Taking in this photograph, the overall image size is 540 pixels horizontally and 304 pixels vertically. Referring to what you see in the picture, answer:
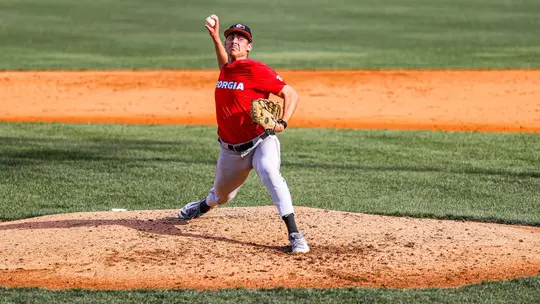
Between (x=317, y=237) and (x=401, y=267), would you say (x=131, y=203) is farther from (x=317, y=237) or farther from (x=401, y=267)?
(x=401, y=267)

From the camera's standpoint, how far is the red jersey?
6957 millimetres

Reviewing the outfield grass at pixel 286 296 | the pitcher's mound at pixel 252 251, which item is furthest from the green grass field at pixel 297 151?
the pitcher's mound at pixel 252 251

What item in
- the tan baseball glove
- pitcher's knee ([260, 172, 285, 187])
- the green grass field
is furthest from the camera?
the green grass field

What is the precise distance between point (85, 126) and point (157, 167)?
4.12 metres

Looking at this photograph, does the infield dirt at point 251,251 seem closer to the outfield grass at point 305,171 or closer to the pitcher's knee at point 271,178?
the pitcher's knee at point 271,178

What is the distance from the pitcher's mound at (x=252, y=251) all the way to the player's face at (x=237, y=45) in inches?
57.2

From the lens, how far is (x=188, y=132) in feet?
48.0

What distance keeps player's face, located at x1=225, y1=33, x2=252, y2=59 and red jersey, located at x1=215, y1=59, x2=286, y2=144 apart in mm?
88

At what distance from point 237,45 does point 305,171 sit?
4.49m

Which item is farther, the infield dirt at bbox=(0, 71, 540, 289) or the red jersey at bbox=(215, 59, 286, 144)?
the red jersey at bbox=(215, 59, 286, 144)

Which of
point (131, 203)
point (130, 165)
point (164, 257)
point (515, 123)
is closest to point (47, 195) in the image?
point (131, 203)

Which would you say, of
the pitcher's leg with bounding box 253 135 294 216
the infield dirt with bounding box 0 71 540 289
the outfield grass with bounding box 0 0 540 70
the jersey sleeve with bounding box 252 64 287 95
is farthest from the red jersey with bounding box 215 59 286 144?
the outfield grass with bounding box 0 0 540 70

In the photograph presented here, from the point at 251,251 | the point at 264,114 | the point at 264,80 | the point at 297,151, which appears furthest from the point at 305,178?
the point at 264,114

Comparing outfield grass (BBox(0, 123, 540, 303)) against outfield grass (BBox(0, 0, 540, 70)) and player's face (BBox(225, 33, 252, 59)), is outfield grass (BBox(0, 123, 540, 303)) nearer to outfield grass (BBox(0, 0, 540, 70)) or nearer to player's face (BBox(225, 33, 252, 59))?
player's face (BBox(225, 33, 252, 59))
